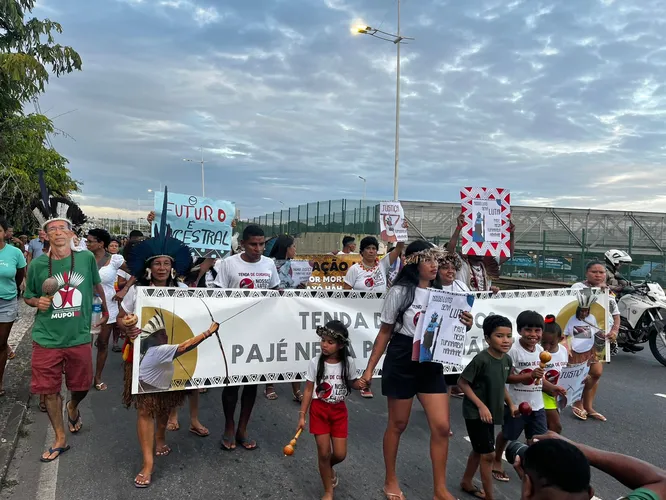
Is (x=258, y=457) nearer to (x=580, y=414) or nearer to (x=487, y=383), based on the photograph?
(x=487, y=383)

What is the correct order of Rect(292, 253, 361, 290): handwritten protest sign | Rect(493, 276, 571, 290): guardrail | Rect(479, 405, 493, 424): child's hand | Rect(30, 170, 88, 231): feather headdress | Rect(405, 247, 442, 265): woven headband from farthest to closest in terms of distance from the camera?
1. Rect(493, 276, 571, 290): guardrail
2. Rect(292, 253, 361, 290): handwritten protest sign
3. Rect(30, 170, 88, 231): feather headdress
4. Rect(405, 247, 442, 265): woven headband
5. Rect(479, 405, 493, 424): child's hand

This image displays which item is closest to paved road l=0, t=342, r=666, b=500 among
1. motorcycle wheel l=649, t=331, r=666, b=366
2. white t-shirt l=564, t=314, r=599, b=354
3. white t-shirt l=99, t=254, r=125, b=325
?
white t-shirt l=564, t=314, r=599, b=354

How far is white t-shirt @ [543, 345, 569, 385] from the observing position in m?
4.18

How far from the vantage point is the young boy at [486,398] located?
3412 millimetres

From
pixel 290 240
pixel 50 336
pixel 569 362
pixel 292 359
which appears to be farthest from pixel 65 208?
pixel 569 362

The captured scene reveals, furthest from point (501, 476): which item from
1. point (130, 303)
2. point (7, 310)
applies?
point (7, 310)

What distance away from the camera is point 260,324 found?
14.4 ft

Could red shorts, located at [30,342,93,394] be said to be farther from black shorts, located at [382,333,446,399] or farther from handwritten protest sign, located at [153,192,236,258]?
handwritten protest sign, located at [153,192,236,258]

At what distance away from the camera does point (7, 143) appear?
1030 cm

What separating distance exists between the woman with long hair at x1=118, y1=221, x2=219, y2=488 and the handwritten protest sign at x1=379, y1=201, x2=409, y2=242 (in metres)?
3.00

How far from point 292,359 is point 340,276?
5002mm

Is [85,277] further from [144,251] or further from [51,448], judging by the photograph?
[51,448]

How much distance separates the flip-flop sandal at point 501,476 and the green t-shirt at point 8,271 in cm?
487

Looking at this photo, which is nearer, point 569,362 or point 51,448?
point 51,448
